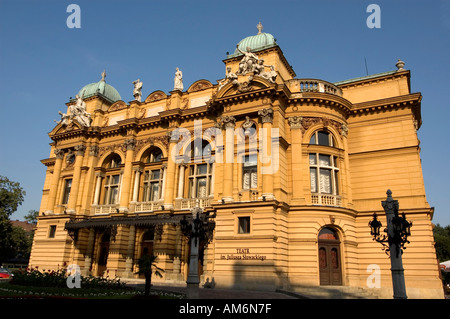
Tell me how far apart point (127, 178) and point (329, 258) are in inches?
771

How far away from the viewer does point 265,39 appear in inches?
1289

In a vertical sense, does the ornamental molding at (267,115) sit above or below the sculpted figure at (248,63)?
below

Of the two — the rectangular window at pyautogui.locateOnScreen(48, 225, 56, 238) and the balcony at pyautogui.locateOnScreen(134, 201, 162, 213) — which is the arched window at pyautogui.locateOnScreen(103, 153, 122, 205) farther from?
the rectangular window at pyautogui.locateOnScreen(48, 225, 56, 238)

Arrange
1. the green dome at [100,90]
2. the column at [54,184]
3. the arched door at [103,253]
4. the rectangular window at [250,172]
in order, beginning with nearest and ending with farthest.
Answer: the rectangular window at [250,172] < the arched door at [103,253] < the column at [54,184] < the green dome at [100,90]

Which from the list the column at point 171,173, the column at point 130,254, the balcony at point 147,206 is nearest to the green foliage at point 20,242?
the column at point 130,254

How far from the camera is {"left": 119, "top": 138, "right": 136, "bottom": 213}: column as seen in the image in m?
32.8

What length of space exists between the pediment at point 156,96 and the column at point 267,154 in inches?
483

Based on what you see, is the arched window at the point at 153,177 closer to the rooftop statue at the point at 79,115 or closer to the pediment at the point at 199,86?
the pediment at the point at 199,86

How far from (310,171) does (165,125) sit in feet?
47.4

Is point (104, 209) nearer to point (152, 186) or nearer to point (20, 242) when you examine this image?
point (152, 186)

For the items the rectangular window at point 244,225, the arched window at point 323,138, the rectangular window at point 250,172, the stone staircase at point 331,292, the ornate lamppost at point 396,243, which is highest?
the arched window at point 323,138

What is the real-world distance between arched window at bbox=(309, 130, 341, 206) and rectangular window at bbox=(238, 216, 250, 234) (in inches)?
211

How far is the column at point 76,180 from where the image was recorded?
3528 centimetres

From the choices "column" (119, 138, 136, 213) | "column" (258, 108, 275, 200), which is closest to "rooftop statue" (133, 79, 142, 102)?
"column" (119, 138, 136, 213)
